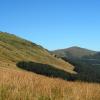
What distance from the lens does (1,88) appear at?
445 inches

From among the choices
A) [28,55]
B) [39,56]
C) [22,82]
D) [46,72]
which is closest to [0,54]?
[46,72]

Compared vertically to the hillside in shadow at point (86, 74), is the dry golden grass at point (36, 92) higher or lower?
lower

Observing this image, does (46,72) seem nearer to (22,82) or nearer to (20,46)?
(20,46)

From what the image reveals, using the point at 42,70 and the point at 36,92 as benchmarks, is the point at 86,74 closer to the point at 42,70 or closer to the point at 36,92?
the point at 42,70

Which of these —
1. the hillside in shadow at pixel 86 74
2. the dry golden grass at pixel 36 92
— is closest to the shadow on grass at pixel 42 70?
the hillside in shadow at pixel 86 74

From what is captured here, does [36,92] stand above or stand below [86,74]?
below

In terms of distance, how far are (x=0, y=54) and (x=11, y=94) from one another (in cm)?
6524

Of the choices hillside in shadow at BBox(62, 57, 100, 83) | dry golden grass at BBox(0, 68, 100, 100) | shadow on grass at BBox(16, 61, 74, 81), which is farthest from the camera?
hillside in shadow at BBox(62, 57, 100, 83)

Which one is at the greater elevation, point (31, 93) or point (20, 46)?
point (20, 46)

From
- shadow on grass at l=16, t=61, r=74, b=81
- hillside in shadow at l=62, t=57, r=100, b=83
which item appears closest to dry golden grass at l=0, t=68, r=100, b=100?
hillside in shadow at l=62, t=57, r=100, b=83

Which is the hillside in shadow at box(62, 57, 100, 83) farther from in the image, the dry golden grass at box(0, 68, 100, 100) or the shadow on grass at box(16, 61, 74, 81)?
the dry golden grass at box(0, 68, 100, 100)

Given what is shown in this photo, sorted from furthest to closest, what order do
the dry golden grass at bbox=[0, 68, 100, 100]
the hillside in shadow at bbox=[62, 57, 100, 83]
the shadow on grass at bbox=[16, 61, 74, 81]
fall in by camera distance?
the hillside in shadow at bbox=[62, 57, 100, 83] → the shadow on grass at bbox=[16, 61, 74, 81] → the dry golden grass at bbox=[0, 68, 100, 100]

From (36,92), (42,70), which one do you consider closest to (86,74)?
(42,70)

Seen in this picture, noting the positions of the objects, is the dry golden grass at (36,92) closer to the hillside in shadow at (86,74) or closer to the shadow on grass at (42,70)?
the hillside in shadow at (86,74)
